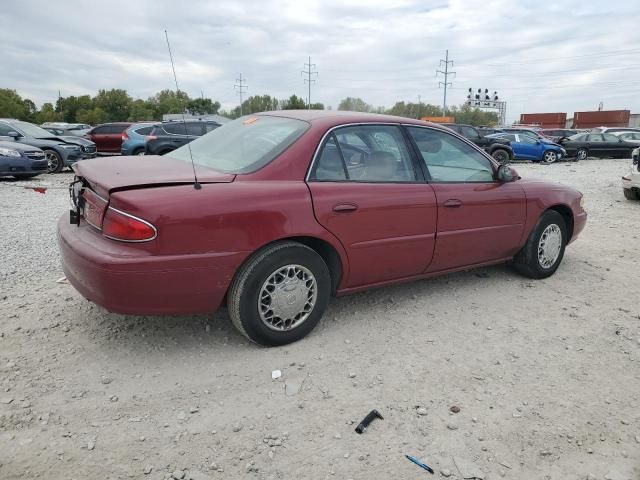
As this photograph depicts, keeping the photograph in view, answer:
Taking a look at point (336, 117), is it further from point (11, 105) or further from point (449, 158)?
point (11, 105)

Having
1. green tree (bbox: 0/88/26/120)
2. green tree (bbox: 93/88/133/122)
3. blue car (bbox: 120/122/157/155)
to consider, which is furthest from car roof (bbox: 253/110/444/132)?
green tree (bbox: 93/88/133/122)

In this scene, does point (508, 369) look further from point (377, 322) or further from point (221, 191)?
point (221, 191)

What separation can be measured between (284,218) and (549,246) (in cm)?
302

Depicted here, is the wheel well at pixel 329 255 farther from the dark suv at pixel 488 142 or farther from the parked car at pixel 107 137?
the parked car at pixel 107 137

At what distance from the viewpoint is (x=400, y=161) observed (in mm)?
3848

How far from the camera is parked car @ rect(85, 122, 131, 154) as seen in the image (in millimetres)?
19375

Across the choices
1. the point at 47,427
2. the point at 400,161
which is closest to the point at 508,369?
the point at 400,161

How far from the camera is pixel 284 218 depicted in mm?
3117

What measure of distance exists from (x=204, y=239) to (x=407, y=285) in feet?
7.47

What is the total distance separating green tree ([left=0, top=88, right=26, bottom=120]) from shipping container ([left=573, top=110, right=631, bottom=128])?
74477mm

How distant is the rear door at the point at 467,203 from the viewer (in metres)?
3.98

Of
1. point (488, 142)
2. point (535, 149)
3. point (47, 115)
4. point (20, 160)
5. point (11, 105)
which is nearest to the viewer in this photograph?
point (20, 160)

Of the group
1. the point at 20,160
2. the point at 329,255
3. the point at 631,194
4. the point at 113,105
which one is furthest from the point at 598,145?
the point at 113,105

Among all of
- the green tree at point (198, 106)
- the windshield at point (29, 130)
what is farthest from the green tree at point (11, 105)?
the windshield at point (29, 130)
